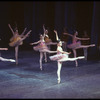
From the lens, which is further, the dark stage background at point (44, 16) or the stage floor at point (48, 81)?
the dark stage background at point (44, 16)

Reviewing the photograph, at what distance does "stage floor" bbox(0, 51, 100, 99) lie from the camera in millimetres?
7364

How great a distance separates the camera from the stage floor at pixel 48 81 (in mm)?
7364

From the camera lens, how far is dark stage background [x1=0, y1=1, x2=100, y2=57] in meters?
18.2

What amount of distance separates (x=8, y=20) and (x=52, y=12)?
160 inches

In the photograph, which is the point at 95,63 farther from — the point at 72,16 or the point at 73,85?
the point at 72,16

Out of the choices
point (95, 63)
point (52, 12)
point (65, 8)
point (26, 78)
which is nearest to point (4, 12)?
point (52, 12)

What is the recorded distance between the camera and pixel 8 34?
21.4 m

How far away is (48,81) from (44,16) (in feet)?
40.0

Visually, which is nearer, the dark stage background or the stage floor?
the stage floor

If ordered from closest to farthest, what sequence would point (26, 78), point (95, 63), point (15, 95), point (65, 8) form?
1. point (15, 95)
2. point (26, 78)
3. point (95, 63)
4. point (65, 8)

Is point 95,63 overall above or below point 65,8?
below

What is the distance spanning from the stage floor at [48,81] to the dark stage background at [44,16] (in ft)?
20.3

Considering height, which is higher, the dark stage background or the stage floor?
the dark stage background

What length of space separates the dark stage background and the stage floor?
6.19m
